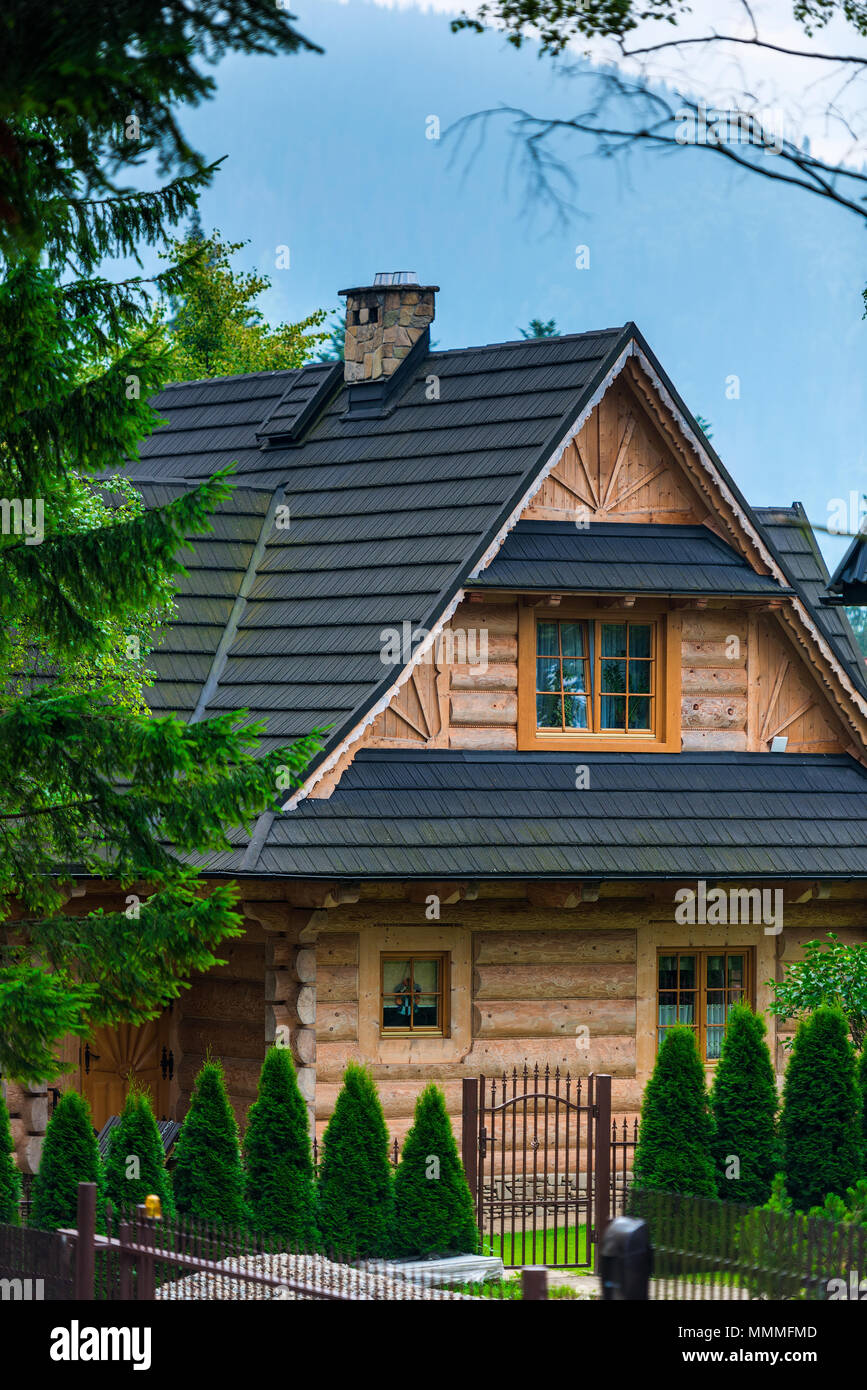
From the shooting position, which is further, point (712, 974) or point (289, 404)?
point (289, 404)

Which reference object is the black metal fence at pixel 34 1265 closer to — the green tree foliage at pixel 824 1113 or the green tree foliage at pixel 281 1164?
the green tree foliage at pixel 281 1164

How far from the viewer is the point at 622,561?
18062 mm

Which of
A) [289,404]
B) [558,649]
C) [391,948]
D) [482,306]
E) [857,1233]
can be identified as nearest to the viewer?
[857,1233]

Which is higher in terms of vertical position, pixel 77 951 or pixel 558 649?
pixel 558 649

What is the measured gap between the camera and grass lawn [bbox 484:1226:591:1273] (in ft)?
49.3

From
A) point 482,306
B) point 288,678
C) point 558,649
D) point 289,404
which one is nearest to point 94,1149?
point 288,678

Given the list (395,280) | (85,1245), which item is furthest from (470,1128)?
(395,280)

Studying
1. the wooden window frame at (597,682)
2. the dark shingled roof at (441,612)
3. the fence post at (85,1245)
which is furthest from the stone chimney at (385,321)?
the fence post at (85,1245)

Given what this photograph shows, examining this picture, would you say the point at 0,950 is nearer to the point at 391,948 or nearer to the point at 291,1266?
the point at 291,1266

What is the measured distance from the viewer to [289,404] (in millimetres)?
21891

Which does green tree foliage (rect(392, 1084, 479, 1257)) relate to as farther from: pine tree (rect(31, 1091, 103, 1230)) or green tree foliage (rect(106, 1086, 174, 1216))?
pine tree (rect(31, 1091, 103, 1230))

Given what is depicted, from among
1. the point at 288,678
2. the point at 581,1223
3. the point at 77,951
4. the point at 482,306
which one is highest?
the point at 482,306

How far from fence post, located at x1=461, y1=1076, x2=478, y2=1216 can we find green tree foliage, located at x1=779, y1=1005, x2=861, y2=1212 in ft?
8.55

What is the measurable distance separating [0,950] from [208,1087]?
2019 mm
